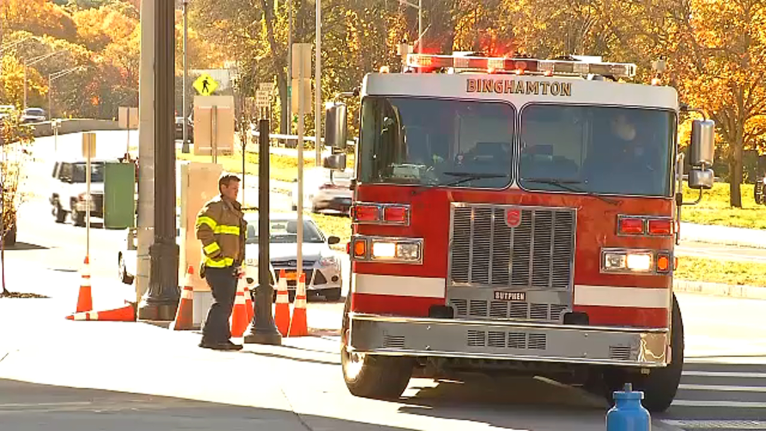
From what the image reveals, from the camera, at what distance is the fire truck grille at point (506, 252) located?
44.0 feet

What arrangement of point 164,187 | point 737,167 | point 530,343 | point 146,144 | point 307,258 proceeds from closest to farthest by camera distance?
point 530,343 → point 164,187 → point 146,144 → point 307,258 → point 737,167

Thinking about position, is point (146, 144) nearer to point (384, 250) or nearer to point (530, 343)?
point (384, 250)

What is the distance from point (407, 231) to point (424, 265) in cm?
30

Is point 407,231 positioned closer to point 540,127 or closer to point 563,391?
point 540,127

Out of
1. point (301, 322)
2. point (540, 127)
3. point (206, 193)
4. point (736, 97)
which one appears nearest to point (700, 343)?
point (301, 322)

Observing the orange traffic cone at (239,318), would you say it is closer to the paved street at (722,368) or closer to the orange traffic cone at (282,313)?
the orange traffic cone at (282,313)

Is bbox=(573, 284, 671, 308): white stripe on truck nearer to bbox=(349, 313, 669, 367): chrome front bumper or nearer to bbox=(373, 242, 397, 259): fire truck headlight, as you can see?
bbox=(349, 313, 669, 367): chrome front bumper

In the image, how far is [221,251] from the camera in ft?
58.5

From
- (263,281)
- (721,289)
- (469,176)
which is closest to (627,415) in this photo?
(469,176)

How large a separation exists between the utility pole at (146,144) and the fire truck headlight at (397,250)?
352 inches

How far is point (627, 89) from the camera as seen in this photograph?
13.8 metres

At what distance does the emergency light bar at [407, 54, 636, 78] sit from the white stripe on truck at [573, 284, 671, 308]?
189cm

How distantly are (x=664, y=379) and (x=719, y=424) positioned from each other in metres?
0.69

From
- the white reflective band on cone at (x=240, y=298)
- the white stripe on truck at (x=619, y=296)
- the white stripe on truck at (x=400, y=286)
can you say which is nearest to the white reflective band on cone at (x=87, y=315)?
the white reflective band on cone at (x=240, y=298)
